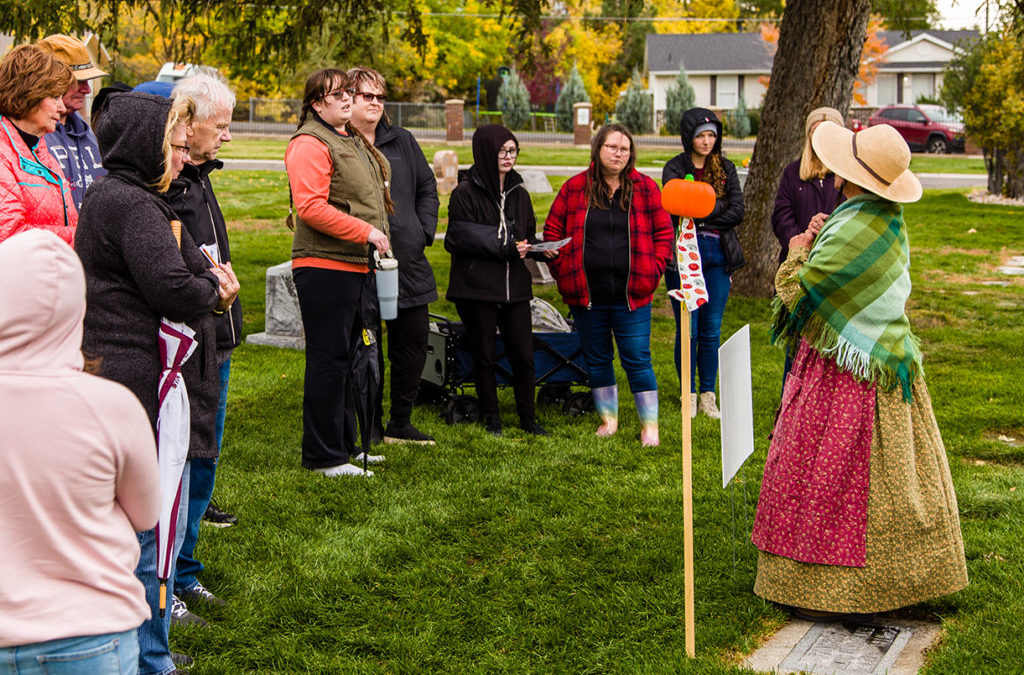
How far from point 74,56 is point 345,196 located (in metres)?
1.54

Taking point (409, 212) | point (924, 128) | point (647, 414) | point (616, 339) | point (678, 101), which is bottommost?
point (647, 414)

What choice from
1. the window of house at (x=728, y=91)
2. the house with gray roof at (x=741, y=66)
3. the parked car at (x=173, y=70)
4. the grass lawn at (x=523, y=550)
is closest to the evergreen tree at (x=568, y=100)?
the house with gray roof at (x=741, y=66)

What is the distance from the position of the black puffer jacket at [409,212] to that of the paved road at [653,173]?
18.4m

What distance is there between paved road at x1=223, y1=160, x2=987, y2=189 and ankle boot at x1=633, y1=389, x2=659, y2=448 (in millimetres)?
18679

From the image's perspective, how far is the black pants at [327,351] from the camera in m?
5.71

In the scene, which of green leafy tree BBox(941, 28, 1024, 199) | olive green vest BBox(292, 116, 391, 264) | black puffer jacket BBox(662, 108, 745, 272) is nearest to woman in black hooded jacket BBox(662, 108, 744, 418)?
black puffer jacket BBox(662, 108, 745, 272)

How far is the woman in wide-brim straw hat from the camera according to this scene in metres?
4.06

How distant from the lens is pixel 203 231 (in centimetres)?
419

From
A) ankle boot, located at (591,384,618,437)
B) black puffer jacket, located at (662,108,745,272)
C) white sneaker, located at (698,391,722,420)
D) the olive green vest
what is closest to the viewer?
the olive green vest

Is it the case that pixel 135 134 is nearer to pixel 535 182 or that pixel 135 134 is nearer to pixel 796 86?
pixel 796 86

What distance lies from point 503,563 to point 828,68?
7.22 m

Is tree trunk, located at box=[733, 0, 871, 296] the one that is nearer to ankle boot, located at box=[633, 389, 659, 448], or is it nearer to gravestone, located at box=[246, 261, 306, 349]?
ankle boot, located at box=[633, 389, 659, 448]

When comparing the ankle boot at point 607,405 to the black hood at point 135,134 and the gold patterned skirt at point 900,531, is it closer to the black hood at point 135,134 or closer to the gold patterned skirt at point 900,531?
the gold patterned skirt at point 900,531

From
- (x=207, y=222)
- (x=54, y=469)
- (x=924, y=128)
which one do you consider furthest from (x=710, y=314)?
(x=924, y=128)
